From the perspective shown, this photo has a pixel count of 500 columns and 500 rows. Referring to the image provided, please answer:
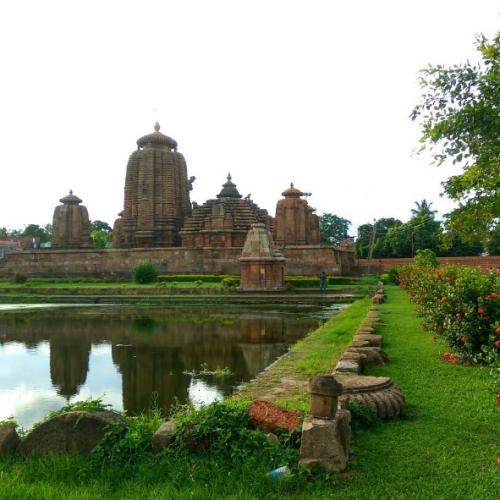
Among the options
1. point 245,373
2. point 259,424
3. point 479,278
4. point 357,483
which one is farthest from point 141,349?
point 357,483

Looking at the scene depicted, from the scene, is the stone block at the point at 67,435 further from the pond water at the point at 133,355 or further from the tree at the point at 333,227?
the tree at the point at 333,227

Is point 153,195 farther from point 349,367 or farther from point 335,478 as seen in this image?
point 335,478

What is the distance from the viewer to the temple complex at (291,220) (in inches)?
1564

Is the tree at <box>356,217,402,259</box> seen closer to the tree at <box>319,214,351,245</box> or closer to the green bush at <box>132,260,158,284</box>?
the tree at <box>319,214,351,245</box>

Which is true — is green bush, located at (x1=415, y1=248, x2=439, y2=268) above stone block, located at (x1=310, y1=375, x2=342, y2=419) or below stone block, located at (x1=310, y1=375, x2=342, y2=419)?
above

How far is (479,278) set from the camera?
7.39 m

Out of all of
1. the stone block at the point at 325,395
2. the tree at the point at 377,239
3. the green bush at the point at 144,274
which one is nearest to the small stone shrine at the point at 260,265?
the green bush at the point at 144,274

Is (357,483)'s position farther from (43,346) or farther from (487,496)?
(43,346)

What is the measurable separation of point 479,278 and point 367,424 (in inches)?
142

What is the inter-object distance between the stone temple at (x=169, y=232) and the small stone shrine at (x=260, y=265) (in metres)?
7.12

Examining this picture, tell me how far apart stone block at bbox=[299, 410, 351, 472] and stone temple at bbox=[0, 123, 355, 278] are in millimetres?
31071

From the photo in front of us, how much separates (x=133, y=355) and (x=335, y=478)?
23.5ft

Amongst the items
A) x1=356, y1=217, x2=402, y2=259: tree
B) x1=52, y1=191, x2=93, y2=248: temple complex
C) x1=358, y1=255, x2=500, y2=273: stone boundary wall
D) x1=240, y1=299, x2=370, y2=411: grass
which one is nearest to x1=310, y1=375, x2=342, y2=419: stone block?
x1=240, y1=299, x2=370, y2=411: grass

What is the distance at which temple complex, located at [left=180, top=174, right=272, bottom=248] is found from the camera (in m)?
36.8
